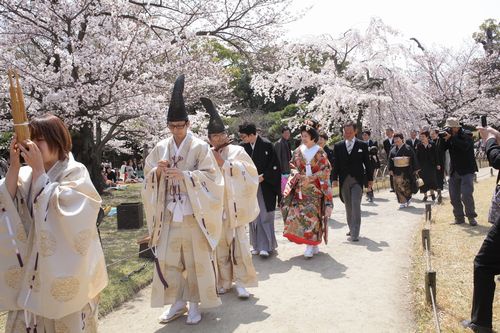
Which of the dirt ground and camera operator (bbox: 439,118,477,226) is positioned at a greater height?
camera operator (bbox: 439,118,477,226)

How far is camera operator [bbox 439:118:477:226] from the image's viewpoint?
8.49m

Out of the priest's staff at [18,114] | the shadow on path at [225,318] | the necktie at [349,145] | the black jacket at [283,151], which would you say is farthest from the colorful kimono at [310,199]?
the priest's staff at [18,114]

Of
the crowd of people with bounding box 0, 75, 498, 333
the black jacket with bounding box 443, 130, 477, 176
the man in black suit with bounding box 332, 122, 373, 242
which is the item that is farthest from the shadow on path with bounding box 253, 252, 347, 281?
the black jacket with bounding box 443, 130, 477, 176

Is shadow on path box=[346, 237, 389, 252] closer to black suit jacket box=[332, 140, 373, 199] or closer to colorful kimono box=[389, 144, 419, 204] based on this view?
black suit jacket box=[332, 140, 373, 199]

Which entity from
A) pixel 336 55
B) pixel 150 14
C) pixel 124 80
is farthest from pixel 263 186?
pixel 336 55

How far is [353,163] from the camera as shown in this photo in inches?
311

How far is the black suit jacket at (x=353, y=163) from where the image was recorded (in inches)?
309

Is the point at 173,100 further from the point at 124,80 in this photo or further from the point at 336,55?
the point at 336,55

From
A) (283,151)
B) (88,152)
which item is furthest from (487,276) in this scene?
(88,152)

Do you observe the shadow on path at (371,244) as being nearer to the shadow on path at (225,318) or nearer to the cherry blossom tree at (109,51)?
the shadow on path at (225,318)

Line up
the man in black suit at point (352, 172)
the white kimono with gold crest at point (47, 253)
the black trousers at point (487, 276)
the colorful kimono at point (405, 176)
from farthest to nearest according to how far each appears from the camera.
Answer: the colorful kimono at point (405, 176) < the man in black suit at point (352, 172) < the black trousers at point (487, 276) < the white kimono with gold crest at point (47, 253)

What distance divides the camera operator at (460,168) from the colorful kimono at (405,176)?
261 cm

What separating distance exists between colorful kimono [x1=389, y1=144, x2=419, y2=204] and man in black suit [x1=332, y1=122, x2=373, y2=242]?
383 cm

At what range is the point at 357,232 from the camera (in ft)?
25.9
